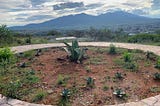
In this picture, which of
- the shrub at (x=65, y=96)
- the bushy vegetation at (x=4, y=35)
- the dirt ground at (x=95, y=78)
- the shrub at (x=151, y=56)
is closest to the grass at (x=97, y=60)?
the dirt ground at (x=95, y=78)

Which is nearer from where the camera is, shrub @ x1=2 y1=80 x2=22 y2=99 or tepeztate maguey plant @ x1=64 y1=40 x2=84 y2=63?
shrub @ x1=2 y1=80 x2=22 y2=99

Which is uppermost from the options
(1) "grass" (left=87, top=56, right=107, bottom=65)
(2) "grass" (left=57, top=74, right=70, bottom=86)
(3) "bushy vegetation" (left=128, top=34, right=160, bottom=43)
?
(1) "grass" (left=87, top=56, right=107, bottom=65)

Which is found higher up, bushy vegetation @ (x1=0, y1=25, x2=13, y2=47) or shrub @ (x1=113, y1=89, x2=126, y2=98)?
bushy vegetation @ (x1=0, y1=25, x2=13, y2=47)

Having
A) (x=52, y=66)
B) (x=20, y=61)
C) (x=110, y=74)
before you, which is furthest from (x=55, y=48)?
(x=110, y=74)

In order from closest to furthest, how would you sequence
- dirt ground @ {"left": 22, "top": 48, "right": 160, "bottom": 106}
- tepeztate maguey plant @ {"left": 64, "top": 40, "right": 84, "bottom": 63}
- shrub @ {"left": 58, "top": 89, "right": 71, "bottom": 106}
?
shrub @ {"left": 58, "top": 89, "right": 71, "bottom": 106}
dirt ground @ {"left": 22, "top": 48, "right": 160, "bottom": 106}
tepeztate maguey plant @ {"left": 64, "top": 40, "right": 84, "bottom": 63}

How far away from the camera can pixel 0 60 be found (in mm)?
8328

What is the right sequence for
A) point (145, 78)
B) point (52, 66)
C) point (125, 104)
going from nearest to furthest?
1. point (125, 104)
2. point (145, 78)
3. point (52, 66)

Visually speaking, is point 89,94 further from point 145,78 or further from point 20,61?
point 20,61

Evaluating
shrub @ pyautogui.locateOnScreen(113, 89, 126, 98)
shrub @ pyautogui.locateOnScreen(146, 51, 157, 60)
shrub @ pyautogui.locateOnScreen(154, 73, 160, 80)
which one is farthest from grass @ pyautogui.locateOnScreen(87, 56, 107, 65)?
shrub @ pyautogui.locateOnScreen(113, 89, 126, 98)

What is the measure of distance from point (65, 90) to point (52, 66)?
2.69 meters

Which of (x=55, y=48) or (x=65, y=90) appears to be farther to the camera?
(x=55, y=48)

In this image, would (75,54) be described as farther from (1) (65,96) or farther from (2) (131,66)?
(1) (65,96)

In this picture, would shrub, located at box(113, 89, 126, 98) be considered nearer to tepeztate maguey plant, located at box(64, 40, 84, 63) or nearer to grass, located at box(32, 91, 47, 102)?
grass, located at box(32, 91, 47, 102)

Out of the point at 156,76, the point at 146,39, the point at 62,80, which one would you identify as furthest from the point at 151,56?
the point at 146,39
